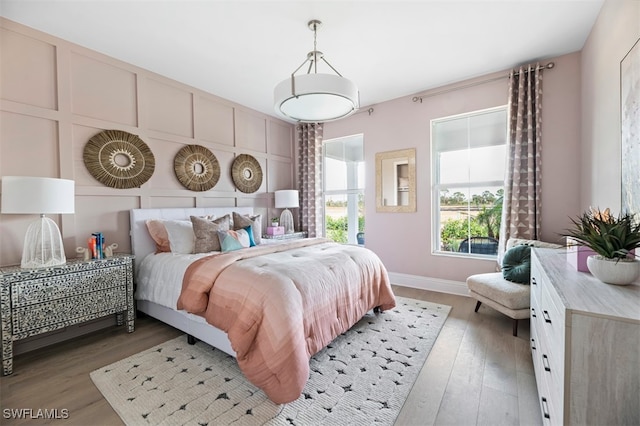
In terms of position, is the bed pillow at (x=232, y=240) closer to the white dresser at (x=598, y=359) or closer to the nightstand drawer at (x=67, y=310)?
the nightstand drawer at (x=67, y=310)

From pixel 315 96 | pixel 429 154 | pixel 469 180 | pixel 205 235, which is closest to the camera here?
pixel 315 96

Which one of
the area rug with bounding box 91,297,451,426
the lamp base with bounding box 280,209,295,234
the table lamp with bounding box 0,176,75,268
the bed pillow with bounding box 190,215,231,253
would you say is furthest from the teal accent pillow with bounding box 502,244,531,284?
the table lamp with bounding box 0,176,75,268

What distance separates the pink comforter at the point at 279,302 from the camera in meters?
1.69

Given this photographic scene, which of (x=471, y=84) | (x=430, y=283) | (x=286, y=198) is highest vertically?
(x=471, y=84)

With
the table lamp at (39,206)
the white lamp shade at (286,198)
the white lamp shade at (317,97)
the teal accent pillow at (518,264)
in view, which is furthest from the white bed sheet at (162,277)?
the teal accent pillow at (518,264)

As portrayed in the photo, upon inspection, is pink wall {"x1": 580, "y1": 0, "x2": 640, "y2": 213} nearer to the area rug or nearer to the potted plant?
the potted plant

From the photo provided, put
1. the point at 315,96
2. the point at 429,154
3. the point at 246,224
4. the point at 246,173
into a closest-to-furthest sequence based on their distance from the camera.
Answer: the point at 315,96
the point at 246,224
the point at 429,154
the point at 246,173

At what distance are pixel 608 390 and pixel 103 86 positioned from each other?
4264 mm

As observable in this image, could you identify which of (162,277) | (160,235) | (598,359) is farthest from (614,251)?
(160,235)

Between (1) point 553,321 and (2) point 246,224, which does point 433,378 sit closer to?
(1) point 553,321

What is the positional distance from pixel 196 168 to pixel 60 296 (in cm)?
202

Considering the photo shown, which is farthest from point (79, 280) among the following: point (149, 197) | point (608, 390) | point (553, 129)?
point (553, 129)

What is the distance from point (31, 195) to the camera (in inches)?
80.8

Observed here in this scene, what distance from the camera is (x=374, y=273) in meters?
2.80
